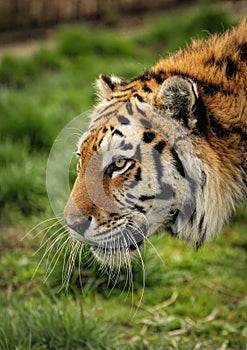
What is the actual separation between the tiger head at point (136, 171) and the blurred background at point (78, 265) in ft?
0.92

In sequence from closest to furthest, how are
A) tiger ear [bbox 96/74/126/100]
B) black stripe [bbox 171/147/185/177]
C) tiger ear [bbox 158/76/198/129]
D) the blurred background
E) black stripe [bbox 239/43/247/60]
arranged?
tiger ear [bbox 158/76/198/129], black stripe [bbox 171/147/185/177], black stripe [bbox 239/43/247/60], tiger ear [bbox 96/74/126/100], the blurred background

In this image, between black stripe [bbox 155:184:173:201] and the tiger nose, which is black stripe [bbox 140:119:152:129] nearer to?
black stripe [bbox 155:184:173:201]

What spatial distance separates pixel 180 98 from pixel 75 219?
30.4 inches

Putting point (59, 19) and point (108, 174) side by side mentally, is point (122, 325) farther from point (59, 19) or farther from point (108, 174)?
point (59, 19)

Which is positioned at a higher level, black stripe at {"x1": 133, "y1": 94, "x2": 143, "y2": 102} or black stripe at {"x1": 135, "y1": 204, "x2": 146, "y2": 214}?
black stripe at {"x1": 133, "y1": 94, "x2": 143, "y2": 102}

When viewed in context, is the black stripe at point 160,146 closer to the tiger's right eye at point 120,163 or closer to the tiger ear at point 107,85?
the tiger's right eye at point 120,163

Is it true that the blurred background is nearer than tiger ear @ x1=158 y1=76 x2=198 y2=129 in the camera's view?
No

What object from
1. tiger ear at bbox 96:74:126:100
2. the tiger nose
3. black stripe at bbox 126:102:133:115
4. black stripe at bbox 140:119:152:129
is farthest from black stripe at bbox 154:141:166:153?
tiger ear at bbox 96:74:126:100

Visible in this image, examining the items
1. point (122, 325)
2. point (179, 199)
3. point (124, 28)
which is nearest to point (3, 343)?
point (122, 325)

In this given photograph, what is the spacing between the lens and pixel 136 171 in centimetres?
350

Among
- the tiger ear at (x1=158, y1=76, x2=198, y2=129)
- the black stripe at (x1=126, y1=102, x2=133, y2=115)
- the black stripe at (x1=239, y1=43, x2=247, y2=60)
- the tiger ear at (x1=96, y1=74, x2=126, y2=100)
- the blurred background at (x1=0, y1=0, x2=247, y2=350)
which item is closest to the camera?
the tiger ear at (x1=158, y1=76, x2=198, y2=129)

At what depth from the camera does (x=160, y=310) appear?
5180 millimetres

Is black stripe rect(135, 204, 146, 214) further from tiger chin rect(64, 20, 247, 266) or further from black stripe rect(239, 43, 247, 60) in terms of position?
black stripe rect(239, 43, 247, 60)

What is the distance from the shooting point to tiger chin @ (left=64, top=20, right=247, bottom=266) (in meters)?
3.47
